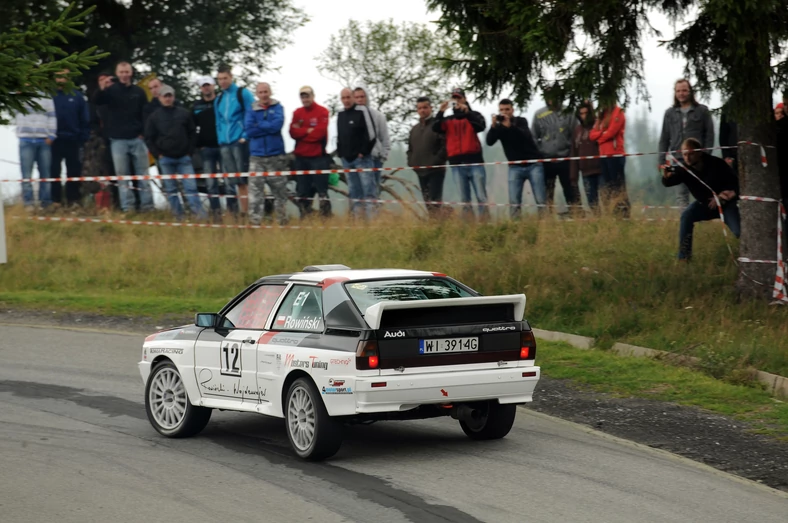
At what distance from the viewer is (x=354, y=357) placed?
8.70 metres

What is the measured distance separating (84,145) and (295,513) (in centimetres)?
1927

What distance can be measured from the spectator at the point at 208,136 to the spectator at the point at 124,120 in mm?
1189

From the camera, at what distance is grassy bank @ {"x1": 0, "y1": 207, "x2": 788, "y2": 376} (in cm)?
1416

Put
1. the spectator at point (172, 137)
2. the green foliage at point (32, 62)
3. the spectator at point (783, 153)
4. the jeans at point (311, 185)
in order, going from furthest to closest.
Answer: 1. the spectator at point (172, 137)
2. the jeans at point (311, 185)
3. the spectator at point (783, 153)
4. the green foliage at point (32, 62)

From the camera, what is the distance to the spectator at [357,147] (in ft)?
71.9

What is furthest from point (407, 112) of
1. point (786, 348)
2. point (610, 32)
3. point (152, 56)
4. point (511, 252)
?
point (786, 348)

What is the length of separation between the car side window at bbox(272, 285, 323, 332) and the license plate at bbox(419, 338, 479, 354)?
2.79 feet

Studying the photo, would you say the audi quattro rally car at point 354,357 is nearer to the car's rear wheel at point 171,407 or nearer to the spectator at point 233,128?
the car's rear wheel at point 171,407

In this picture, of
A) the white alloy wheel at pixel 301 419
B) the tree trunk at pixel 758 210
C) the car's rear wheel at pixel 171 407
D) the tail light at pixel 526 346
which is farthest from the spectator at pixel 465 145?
the white alloy wheel at pixel 301 419

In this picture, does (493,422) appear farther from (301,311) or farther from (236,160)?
(236,160)

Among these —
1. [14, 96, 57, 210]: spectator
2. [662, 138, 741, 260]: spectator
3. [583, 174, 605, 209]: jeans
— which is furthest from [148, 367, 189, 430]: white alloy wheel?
[14, 96, 57, 210]: spectator

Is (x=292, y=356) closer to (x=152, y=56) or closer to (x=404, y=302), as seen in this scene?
(x=404, y=302)

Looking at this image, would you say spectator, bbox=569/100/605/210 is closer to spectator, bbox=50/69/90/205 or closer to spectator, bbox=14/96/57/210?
spectator, bbox=50/69/90/205

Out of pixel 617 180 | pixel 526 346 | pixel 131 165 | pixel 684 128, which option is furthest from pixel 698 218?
pixel 131 165
